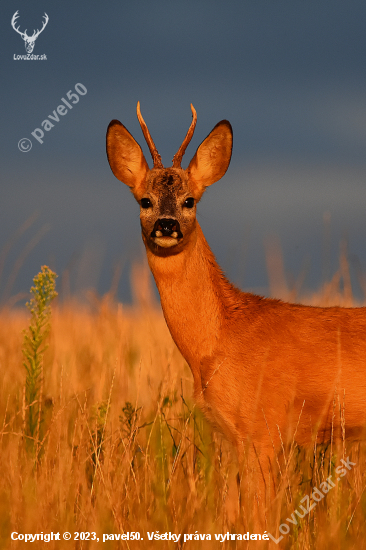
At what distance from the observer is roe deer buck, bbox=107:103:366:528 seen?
4.77 metres

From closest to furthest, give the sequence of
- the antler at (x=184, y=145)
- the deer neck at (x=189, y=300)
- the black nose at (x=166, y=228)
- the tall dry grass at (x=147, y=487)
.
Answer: the tall dry grass at (x=147, y=487), the black nose at (x=166, y=228), the deer neck at (x=189, y=300), the antler at (x=184, y=145)

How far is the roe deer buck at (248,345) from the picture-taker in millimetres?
4770

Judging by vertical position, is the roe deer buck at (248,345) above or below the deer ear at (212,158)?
below

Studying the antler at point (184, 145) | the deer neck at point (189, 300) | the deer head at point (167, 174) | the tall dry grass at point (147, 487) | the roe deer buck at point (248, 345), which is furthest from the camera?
the antler at point (184, 145)

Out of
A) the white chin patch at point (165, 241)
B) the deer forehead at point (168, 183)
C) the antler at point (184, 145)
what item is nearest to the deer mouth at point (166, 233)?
the white chin patch at point (165, 241)

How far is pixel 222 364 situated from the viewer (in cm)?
495

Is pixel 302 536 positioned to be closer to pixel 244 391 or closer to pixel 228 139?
pixel 244 391

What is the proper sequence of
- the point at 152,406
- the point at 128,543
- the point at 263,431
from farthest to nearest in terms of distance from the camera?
the point at 152,406, the point at 263,431, the point at 128,543

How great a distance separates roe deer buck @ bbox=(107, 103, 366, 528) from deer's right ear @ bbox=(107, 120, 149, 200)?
0.63 ft

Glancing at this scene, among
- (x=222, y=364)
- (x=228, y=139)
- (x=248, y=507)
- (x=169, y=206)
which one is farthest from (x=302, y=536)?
(x=228, y=139)

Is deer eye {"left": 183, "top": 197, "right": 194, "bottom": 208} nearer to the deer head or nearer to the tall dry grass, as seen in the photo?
the deer head

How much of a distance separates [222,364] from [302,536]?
146 cm

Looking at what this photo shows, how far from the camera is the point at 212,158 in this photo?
5.92 meters

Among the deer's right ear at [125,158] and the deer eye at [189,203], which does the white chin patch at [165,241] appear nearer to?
the deer eye at [189,203]
